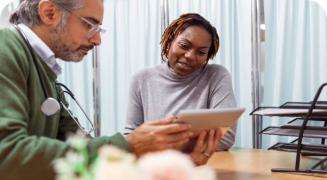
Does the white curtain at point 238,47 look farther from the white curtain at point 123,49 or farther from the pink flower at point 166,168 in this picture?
the pink flower at point 166,168

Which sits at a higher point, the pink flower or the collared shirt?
the collared shirt

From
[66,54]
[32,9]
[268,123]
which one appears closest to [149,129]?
[66,54]

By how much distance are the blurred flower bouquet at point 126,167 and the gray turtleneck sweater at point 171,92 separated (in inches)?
51.0

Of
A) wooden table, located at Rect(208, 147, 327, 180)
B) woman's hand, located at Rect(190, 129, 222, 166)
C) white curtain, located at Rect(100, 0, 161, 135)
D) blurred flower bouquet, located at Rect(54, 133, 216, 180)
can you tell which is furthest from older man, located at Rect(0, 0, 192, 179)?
white curtain, located at Rect(100, 0, 161, 135)

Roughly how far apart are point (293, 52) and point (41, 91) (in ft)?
6.84

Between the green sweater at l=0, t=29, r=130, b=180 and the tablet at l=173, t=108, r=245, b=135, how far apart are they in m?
0.18

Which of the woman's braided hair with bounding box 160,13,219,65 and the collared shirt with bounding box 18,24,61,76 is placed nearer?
the collared shirt with bounding box 18,24,61,76

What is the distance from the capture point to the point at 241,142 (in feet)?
8.66

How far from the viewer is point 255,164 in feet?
4.06

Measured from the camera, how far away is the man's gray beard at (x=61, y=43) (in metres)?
1.08

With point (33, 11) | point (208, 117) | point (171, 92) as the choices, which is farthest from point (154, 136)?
point (171, 92)

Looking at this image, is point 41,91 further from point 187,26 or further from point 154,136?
point 187,26

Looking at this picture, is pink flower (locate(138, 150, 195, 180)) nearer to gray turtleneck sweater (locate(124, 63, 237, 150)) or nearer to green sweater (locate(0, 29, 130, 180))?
green sweater (locate(0, 29, 130, 180))

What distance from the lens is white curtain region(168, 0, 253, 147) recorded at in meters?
2.63
